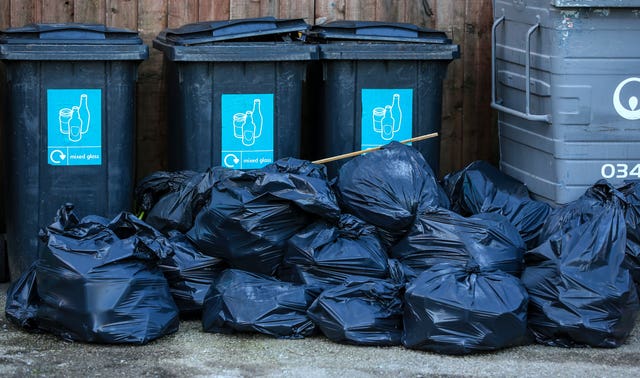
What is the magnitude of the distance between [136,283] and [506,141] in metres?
2.45

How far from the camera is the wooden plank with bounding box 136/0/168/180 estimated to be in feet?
21.7

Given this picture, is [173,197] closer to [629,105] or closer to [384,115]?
[384,115]

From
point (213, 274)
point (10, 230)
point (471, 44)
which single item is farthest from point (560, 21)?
point (10, 230)

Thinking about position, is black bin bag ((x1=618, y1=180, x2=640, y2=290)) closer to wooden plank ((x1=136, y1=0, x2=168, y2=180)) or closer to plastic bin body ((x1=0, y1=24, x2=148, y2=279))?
plastic bin body ((x1=0, y1=24, x2=148, y2=279))

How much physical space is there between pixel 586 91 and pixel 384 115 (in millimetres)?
1080

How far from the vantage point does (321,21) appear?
6.80 metres

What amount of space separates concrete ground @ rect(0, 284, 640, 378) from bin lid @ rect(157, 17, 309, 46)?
5.33 ft

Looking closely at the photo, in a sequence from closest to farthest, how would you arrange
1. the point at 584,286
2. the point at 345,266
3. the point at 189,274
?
1. the point at 584,286
2. the point at 345,266
3. the point at 189,274

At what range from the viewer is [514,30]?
20.6 feet

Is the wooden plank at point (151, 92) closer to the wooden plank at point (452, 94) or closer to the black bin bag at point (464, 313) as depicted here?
the wooden plank at point (452, 94)

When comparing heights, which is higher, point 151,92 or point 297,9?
point 297,9

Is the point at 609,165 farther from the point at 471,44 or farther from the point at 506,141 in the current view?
the point at 471,44

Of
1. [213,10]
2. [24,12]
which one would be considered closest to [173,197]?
[213,10]

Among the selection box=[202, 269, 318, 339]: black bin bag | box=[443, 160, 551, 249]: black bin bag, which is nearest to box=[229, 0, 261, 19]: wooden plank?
Answer: box=[443, 160, 551, 249]: black bin bag
